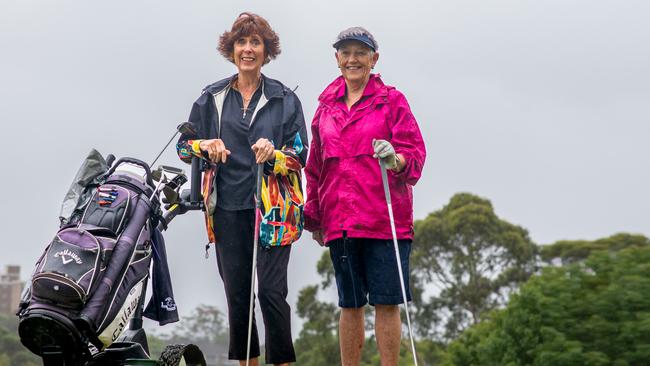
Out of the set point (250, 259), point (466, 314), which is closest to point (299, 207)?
point (250, 259)

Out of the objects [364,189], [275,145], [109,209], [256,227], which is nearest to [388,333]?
[364,189]

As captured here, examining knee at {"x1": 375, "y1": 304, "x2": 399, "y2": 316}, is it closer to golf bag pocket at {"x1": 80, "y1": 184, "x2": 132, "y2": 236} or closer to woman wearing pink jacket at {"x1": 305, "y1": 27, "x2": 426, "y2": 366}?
woman wearing pink jacket at {"x1": 305, "y1": 27, "x2": 426, "y2": 366}

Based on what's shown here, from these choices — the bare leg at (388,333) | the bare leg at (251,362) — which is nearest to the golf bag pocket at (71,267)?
the bare leg at (251,362)

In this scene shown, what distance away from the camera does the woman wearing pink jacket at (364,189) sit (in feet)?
21.8

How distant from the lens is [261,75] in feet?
23.7

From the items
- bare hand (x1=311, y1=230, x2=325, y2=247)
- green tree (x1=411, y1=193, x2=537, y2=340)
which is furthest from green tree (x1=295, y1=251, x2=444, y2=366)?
bare hand (x1=311, y1=230, x2=325, y2=247)

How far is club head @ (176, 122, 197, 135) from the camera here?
6.80 metres

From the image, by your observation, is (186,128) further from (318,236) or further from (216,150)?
(318,236)

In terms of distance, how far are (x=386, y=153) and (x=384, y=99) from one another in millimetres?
582

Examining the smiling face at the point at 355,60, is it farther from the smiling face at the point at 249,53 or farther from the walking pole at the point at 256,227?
the walking pole at the point at 256,227

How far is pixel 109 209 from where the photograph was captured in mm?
6148

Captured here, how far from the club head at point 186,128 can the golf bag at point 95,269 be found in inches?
15.6

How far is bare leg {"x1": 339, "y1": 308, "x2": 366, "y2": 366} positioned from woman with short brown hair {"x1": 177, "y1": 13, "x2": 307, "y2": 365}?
1.14 ft

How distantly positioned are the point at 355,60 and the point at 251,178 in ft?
3.43
